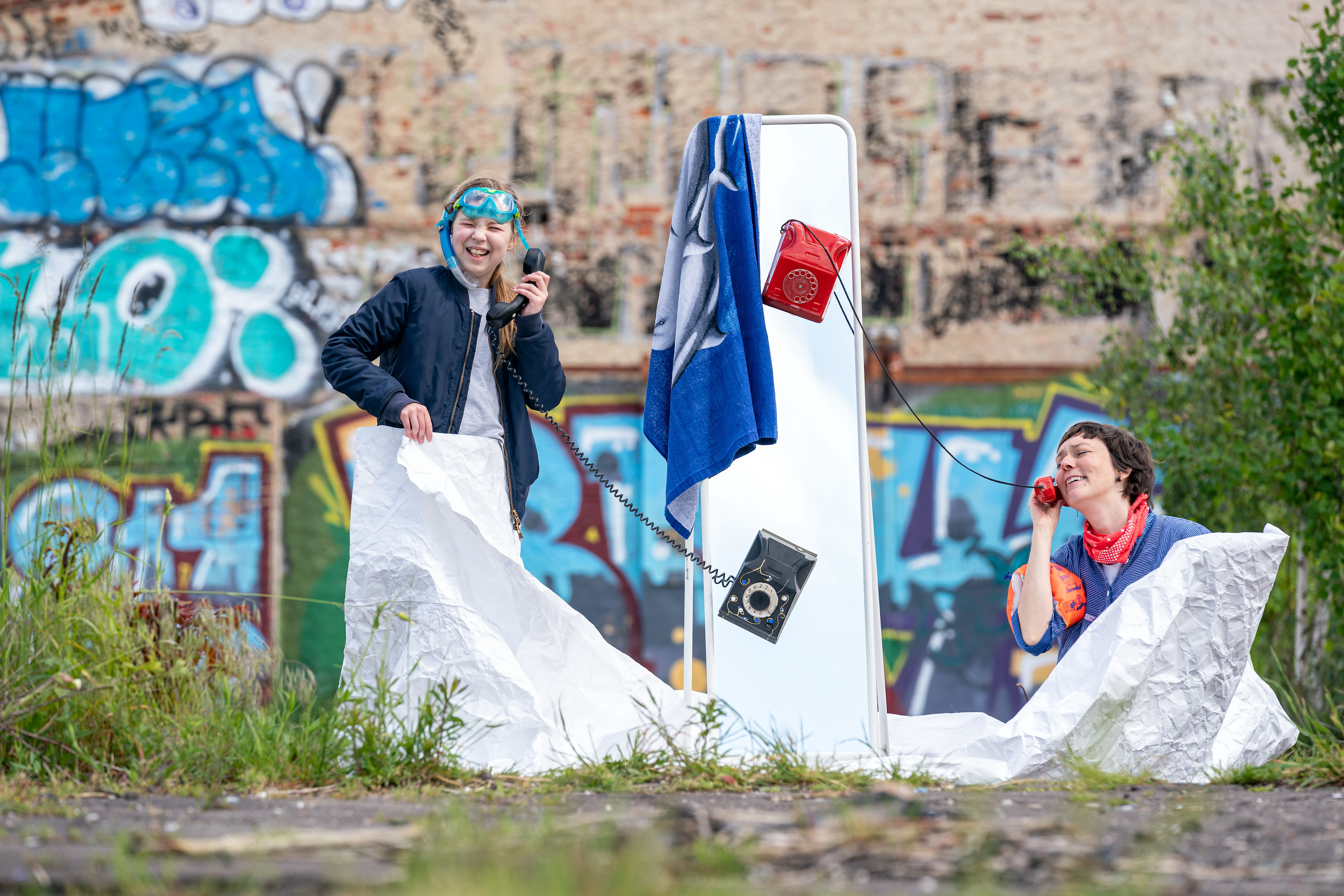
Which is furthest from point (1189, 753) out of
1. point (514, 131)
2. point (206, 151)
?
point (206, 151)

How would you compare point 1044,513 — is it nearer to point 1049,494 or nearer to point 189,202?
point 1049,494

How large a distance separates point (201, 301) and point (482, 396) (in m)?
4.32

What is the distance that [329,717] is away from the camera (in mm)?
2787

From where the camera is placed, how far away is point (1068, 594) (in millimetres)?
3363

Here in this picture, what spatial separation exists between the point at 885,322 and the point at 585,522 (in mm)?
2285

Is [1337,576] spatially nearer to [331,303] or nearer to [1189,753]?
[1189,753]

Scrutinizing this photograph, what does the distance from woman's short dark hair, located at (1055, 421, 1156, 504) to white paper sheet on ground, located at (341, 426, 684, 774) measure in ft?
5.36

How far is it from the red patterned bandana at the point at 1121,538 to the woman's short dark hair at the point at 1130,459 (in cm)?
3

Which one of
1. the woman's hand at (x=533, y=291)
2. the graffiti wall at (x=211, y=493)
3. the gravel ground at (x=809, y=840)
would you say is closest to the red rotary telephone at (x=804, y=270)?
the woman's hand at (x=533, y=291)

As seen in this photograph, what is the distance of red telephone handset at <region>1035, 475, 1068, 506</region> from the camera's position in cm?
338

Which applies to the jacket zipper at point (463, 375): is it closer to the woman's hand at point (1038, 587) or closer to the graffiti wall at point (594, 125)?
the woman's hand at point (1038, 587)

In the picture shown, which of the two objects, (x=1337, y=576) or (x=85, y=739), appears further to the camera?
(x=1337, y=576)

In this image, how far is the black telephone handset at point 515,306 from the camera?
3219 millimetres

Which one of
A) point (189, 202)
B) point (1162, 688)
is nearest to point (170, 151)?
point (189, 202)
